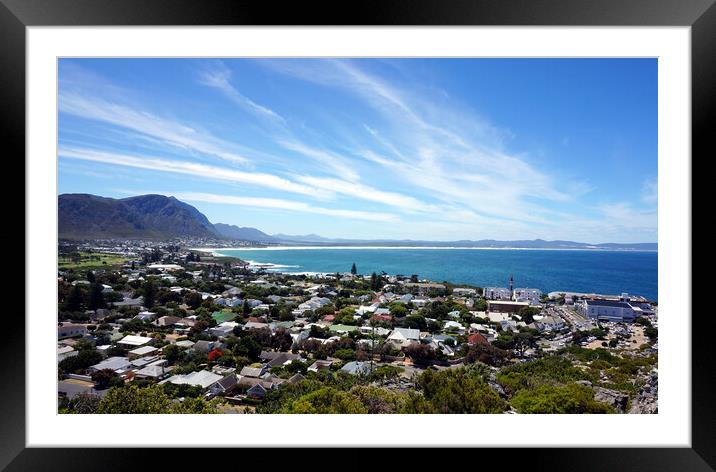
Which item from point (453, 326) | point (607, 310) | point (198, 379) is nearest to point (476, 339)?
point (453, 326)

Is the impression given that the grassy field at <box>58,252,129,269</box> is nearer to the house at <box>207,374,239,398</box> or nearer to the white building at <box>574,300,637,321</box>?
the house at <box>207,374,239,398</box>

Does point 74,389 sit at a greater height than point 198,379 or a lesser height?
greater

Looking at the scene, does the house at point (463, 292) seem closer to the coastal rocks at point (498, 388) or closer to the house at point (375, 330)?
the house at point (375, 330)

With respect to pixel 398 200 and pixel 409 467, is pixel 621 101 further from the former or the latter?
pixel 409 467

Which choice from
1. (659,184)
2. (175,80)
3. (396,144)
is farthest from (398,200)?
Result: (659,184)

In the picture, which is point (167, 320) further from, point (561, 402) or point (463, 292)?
point (561, 402)
